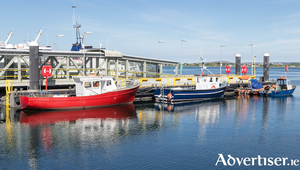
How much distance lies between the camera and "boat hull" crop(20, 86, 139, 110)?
105 feet

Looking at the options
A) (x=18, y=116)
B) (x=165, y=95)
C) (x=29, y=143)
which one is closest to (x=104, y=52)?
(x=165, y=95)

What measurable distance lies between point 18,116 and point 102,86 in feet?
34.1

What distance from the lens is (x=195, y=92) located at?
144 ft

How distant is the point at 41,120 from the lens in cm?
2845

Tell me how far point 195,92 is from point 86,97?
17.6 metres

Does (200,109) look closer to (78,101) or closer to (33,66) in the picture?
(78,101)

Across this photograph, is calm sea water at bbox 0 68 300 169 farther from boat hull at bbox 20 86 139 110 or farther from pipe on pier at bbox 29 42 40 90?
pipe on pier at bbox 29 42 40 90

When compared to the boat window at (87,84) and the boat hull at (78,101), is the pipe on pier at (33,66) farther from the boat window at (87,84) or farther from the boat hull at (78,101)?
the boat window at (87,84)

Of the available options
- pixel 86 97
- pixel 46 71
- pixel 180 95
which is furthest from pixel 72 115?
pixel 180 95

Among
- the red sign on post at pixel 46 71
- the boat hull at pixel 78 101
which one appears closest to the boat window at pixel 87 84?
the boat hull at pixel 78 101

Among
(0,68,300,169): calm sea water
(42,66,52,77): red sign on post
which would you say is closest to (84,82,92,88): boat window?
(0,68,300,169): calm sea water

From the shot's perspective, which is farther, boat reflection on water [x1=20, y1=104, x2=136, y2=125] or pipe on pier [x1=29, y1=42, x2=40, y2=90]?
pipe on pier [x1=29, y1=42, x2=40, y2=90]

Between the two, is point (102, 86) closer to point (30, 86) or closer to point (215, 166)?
point (30, 86)

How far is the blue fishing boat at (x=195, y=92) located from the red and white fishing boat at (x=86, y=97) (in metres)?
5.85
